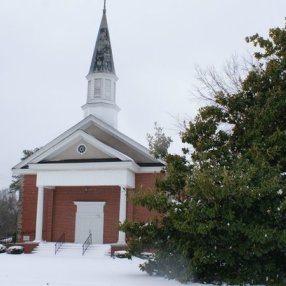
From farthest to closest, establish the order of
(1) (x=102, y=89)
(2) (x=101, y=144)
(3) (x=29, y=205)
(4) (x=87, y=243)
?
(1) (x=102, y=89), (3) (x=29, y=205), (4) (x=87, y=243), (2) (x=101, y=144)

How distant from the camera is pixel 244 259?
10859mm

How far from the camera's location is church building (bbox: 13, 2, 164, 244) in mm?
24562

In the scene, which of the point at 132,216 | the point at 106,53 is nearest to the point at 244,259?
the point at 132,216

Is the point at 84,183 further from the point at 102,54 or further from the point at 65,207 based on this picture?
the point at 102,54

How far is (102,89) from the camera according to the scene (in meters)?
31.0

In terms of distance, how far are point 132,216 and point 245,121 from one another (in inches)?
554

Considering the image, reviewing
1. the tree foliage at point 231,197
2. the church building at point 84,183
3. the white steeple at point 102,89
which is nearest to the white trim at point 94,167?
the church building at point 84,183

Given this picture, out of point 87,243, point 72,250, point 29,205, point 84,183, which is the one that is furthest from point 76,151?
point 72,250

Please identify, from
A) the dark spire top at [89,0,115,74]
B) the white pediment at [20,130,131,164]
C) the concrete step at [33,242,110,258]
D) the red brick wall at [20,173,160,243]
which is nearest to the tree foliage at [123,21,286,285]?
the concrete step at [33,242,110,258]

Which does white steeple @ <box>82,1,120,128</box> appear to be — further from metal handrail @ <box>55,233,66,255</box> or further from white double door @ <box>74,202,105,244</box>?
metal handrail @ <box>55,233,66,255</box>

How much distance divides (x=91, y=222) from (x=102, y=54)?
38.2ft

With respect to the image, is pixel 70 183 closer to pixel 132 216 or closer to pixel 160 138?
pixel 132 216

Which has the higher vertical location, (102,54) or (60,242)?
(102,54)

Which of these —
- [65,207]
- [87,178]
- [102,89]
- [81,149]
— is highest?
[102,89]
